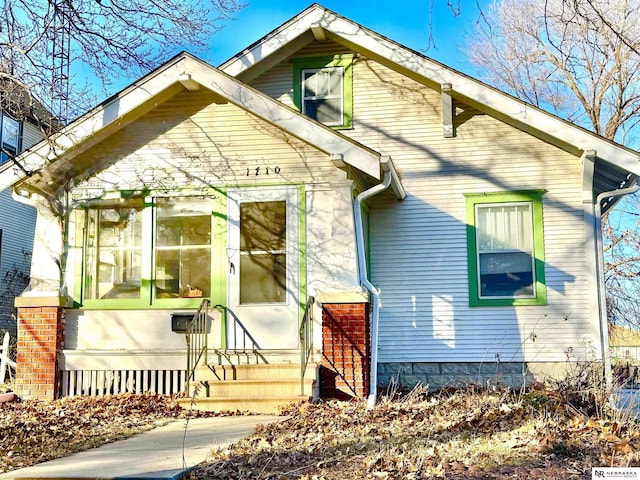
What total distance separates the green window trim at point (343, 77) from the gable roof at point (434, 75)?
256 mm

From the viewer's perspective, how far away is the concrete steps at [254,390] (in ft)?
28.2

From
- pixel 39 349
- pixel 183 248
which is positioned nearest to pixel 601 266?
pixel 183 248

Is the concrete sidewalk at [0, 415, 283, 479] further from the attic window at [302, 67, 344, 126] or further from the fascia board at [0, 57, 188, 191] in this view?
the attic window at [302, 67, 344, 126]

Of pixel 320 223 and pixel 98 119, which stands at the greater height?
pixel 98 119

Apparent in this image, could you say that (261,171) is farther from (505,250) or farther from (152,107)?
(505,250)

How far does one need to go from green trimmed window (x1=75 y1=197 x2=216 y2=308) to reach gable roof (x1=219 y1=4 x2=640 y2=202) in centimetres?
305

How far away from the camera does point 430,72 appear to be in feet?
37.0

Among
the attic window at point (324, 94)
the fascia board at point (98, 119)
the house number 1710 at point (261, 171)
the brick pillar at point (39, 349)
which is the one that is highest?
the attic window at point (324, 94)

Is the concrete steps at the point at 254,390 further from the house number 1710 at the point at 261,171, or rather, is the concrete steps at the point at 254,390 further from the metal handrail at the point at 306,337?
the house number 1710 at the point at 261,171

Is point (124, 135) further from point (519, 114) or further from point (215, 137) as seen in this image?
point (519, 114)

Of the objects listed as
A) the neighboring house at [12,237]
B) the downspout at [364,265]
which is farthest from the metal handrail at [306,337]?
the neighboring house at [12,237]

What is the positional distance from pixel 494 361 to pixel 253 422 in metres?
4.85

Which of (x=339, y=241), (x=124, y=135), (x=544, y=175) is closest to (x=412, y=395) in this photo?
(x=339, y=241)

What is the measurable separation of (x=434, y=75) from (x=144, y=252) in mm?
5335
